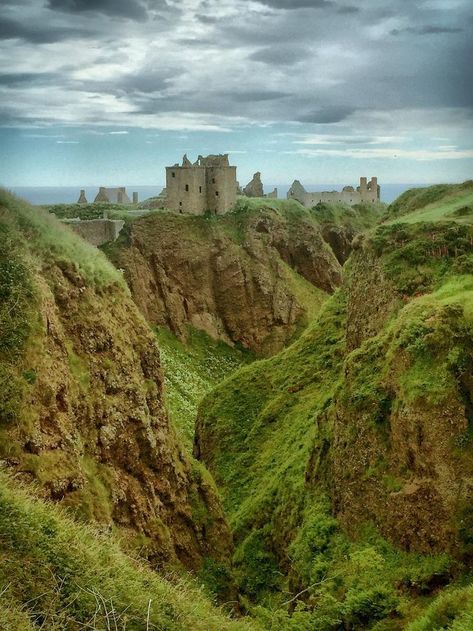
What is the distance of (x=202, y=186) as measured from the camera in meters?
57.4

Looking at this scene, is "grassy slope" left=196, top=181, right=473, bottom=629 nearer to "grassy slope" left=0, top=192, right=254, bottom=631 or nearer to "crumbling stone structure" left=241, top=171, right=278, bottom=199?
"grassy slope" left=0, top=192, right=254, bottom=631

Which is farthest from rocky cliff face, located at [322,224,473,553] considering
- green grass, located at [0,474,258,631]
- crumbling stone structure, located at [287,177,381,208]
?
crumbling stone structure, located at [287,177,381,208]

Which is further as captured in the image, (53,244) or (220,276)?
(220,276)

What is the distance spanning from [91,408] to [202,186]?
43363mm

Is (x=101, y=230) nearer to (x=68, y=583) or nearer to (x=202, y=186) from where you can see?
(x=202, y=186)

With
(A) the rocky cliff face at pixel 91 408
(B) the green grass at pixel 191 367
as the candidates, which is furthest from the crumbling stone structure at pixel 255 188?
(A) the rocky cliff face at pixel 91 408

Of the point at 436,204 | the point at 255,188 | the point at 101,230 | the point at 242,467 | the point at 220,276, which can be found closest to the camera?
the point at 242,467

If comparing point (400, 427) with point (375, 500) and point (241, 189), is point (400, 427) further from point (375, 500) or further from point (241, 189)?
point (241, 189)

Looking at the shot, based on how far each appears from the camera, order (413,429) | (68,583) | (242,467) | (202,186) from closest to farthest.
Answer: (68,583), (413,429), (242,467), (202,186)

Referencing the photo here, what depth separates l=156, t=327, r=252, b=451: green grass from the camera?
39.8 metres

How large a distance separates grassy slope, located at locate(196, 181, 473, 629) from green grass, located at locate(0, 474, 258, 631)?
4886mm

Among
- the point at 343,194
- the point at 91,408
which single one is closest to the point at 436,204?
the point at 91,408

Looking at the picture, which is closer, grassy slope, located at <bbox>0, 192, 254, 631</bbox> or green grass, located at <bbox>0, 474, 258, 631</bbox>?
green grass, located at <bbox>0, 474, 258, 631</bbox>

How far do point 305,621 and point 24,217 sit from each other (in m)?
11.6
